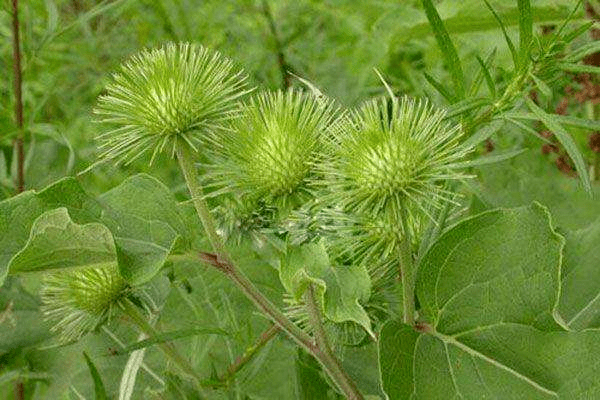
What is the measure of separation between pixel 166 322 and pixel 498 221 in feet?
2.35

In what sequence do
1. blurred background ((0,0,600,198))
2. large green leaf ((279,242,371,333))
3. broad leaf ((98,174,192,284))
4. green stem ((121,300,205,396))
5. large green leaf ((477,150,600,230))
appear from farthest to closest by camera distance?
1. blurred background ((0,0,600,198))
2. large green leaf ((477,150,600,230))
3. green stem ((121,300,205,396))
4. broad leaf ((98,174,192,284))
5. large green leaf ((279,242,371,333))

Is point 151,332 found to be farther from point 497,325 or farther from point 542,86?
point 542,86

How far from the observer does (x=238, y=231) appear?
1168 mm

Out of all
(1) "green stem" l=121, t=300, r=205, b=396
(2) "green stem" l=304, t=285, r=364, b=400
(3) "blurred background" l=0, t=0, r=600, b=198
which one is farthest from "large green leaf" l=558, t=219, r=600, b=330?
(3) "blurred background" l=0, t=0, r=600, b=198

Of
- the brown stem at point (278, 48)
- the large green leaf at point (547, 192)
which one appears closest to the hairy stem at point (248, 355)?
the large green leaf at point (547, 192)

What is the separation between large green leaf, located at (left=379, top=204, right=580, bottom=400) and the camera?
1.08 meters

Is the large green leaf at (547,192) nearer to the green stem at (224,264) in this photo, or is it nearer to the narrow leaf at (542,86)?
the narrow leaf at (542,86)

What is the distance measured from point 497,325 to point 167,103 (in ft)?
1.32

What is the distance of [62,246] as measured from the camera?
108 cm

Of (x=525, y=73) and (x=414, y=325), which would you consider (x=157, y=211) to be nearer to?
(x=414, y=325)

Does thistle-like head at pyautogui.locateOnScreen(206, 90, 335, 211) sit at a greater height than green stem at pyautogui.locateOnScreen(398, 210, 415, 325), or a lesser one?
greater

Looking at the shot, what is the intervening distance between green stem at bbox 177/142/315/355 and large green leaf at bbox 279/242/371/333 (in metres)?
0.07

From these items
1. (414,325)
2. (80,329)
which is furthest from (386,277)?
(80,329)

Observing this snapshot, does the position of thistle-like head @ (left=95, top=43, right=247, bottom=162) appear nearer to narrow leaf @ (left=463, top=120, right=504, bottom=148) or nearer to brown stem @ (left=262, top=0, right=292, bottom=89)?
narrow leaf @ (left=463, top=120, right=504, bottom=148)
